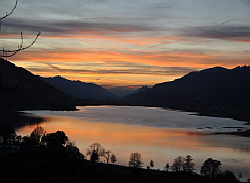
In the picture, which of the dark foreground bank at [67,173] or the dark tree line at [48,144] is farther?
the dark tree line at [48,144]

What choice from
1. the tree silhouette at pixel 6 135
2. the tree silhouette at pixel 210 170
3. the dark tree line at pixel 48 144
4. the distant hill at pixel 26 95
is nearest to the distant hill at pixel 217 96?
the distant hill at pixel 26 95

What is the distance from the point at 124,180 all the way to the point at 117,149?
43.9ft

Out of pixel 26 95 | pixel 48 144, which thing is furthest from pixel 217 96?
pixel 48 144


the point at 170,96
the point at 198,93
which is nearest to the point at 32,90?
the point at 170,96

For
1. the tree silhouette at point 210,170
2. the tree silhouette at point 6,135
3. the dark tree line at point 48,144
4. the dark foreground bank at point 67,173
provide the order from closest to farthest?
1. the dark foreground bank at point 67,173
2. the tree silhouette at point 210,170
3. the dark tree line at point 48,144
4. the tree silhouette at point 6,135

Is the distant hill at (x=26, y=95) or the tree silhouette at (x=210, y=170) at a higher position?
the distant hill at (x=26, y=95)

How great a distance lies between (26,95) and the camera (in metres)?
114

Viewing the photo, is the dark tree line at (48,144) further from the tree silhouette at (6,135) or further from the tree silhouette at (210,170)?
the tree silhouette at (210,170)

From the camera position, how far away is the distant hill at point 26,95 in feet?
337

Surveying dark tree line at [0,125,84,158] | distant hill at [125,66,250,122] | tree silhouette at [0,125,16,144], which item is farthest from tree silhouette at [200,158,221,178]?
distant hill at [125,66,250,122]

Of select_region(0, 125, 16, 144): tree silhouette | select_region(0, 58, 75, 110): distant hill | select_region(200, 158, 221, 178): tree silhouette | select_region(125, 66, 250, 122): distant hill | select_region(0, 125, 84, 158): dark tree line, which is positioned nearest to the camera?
select_region(200, 158, 221, 178): tree silhouette

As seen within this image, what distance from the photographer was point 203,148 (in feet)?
113

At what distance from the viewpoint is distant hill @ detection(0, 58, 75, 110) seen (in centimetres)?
10281

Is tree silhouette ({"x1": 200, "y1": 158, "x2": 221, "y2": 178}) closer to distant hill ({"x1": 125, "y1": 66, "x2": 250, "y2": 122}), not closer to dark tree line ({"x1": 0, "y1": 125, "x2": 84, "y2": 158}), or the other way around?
dark tree line ({"x1": 0, "y1": 125, "x2": 84, "y2": 158})
